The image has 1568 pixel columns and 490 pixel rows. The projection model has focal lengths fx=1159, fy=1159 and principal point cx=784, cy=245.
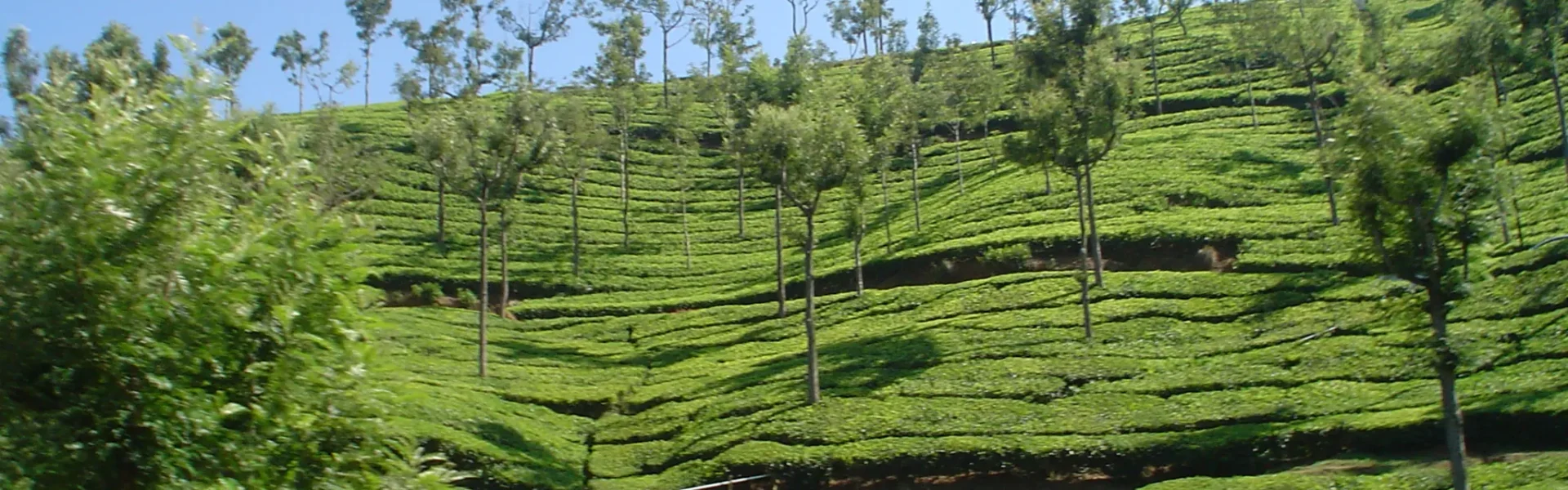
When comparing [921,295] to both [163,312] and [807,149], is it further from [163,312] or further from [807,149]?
[163,312]

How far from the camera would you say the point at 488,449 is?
30906 mm

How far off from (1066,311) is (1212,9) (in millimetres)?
72720

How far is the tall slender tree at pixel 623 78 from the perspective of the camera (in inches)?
2744

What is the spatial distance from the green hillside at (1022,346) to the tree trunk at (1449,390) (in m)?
0.36

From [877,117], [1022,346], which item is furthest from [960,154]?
[1022,346]

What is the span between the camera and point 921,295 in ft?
145

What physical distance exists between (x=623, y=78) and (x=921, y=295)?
33471 millimetres

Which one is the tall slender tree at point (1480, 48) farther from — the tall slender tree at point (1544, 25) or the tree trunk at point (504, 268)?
the tree trunk at point (504, 268)

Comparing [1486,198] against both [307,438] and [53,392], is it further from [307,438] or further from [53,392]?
[53,392]

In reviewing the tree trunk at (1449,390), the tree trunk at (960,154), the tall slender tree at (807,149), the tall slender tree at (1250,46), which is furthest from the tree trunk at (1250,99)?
the tree trunk at (1449,390)

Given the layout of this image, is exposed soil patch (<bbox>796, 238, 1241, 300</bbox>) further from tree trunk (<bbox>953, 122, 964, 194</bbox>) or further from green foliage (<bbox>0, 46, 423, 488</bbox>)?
green foliage (<bbox>0, 46, 423, 488</bbox>)

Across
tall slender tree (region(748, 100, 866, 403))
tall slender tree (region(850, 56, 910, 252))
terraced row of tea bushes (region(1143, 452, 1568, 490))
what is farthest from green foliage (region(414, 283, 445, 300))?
terraced row of tea bushes (region(1143, 452, 1568, 490))

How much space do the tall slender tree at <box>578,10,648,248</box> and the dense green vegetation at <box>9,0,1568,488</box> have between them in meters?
0.82

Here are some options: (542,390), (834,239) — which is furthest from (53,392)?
(834,239)
